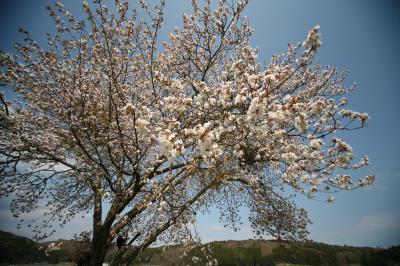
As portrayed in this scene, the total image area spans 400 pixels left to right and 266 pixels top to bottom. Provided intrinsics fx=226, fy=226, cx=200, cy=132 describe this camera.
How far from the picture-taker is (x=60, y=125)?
Answer: 908 centimetres

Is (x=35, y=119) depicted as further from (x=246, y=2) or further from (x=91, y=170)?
(x=246, y=2)

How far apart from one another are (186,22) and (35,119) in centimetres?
759

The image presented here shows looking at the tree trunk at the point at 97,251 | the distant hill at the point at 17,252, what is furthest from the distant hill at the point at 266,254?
the tree trunk at the point at 97,251

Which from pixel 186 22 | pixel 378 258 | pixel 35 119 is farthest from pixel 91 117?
pixel 378 258

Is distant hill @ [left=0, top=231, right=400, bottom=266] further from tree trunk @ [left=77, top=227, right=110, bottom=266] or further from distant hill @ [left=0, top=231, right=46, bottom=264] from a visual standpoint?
tree trunk @ [left=77, top=227, right=110, bottom=266]

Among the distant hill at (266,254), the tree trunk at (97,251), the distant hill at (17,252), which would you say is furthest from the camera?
the distant hill at (266,254)

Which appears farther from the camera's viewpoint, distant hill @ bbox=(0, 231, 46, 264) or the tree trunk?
distant hill @ bbox=(0, 231, 46, 264)

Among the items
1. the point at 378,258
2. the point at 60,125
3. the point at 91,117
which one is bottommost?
the point at 378,258

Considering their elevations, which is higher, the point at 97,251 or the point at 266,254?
the point at 97,251

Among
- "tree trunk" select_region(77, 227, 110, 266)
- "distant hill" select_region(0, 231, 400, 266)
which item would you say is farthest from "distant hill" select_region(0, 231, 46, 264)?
"tree trunk" select_region(77, 227, 110, 266)

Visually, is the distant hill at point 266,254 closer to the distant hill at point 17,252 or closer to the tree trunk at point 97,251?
the distant hill at point 17,252

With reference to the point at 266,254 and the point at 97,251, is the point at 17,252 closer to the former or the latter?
the point at 97,251

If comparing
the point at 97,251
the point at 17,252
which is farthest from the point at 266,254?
the point at 17,252

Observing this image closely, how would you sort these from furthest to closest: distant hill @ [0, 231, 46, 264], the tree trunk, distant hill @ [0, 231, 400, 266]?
distant hill @ [0, 231, 400, 266] → distant hill @ [0, 231, 46, 264] → the tree trunk
